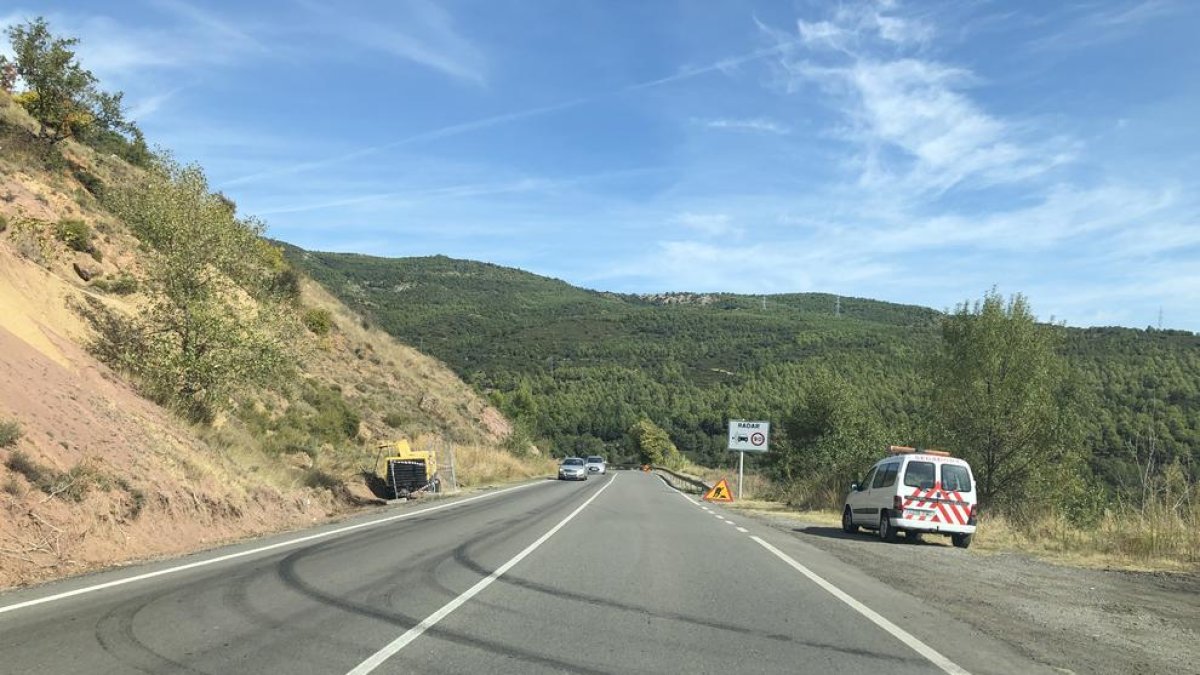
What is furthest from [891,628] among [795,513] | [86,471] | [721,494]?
[721,494]

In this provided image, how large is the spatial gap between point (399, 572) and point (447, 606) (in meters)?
2.61

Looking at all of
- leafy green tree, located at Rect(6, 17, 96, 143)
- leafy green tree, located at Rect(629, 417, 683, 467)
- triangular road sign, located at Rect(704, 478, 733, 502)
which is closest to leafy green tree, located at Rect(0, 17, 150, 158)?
leafy green tree, located at Rect(6, 17, 96, 143)

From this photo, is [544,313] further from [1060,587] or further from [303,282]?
[1060,587]

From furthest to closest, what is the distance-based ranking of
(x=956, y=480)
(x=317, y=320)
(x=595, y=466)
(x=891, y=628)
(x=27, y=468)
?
(x=595, y=466), (x=317, y=320), (x=956, y=480), (x=27, y=468), (x=891, y=628)

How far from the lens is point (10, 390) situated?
48.1ft

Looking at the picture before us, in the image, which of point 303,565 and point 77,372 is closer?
point 303,565

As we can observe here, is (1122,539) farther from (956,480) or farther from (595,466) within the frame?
(595,466)

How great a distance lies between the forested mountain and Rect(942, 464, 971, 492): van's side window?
5098cm

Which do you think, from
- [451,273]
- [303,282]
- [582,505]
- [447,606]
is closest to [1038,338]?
[582,505]

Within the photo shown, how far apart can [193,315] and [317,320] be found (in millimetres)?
25735

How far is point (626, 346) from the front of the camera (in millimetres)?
145875

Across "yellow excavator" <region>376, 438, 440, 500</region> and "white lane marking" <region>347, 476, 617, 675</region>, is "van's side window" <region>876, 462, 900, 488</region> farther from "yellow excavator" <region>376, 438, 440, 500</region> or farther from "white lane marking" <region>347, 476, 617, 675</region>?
"yellow excavator" <region>376, 438, 440, 500</region>

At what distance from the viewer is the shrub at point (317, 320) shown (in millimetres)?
46031

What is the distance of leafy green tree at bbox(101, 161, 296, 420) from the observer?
70.2 ft
